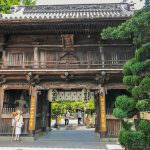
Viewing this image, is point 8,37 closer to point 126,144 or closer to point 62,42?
point 62,42

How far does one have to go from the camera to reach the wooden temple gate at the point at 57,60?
13.3 m

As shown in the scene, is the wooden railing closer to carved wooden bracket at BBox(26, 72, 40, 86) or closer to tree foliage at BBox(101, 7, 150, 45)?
carved wooden bracket at BBox(26, 72, 40, 86)

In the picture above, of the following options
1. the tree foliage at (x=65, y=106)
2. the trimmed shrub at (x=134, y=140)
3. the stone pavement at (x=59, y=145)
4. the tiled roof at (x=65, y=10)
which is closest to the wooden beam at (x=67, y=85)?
the stone pavement at (x=59, y=145)

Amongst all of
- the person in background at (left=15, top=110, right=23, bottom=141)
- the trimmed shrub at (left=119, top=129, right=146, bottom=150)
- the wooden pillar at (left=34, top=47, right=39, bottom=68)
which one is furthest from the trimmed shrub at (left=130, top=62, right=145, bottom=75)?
the person in background at (left=15, top=110, right=23, bottom=141)

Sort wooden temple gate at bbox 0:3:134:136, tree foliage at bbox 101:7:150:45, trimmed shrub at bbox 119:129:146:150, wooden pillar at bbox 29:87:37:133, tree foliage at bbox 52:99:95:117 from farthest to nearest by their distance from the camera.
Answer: tree foliage at bbox 52:99:95:117 → wooden pillar at bbox 29:87:37:133 → wooden temple gate at bbox 0:3:134:136 → trimmed shrub at bbox 119:129:146:150 → tree foliage at bbox 101:7:150:45

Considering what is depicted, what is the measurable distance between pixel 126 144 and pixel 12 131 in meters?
7.72

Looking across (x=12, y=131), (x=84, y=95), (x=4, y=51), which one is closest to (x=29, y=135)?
(x=12, y=131)

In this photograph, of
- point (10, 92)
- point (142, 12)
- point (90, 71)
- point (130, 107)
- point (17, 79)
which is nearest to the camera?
point (142, 12)

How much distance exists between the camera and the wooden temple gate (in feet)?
43.5

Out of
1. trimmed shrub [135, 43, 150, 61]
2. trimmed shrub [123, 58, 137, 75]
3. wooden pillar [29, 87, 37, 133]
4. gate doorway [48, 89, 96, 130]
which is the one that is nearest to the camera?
trimmed shrub [135, 43, 150, 61]

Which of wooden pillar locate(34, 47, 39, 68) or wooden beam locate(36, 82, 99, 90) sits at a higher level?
wooden pillar locate(34, 47, 39, 68)

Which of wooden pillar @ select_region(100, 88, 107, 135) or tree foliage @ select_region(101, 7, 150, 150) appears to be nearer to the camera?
tree foliage @ select_region(101, 7, 150, 150)

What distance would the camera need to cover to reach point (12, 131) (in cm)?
1376

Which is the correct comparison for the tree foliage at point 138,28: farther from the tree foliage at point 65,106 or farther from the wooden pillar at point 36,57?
the tree foliage at point 65,106
